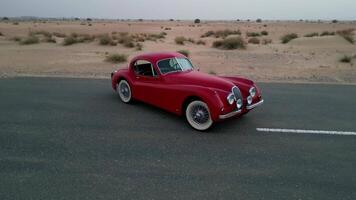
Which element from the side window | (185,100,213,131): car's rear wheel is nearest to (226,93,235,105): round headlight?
(185,100,213,131): car's rear wheel

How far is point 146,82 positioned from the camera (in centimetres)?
716

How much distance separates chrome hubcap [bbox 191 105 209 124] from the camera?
603 cm

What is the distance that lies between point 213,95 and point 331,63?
15.5m

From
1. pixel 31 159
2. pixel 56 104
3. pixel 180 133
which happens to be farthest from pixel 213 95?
pixel 56 104

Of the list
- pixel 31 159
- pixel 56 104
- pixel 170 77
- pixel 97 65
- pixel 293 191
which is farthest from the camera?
pixel 97 65

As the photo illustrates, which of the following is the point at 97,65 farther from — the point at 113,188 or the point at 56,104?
the point at 113,188

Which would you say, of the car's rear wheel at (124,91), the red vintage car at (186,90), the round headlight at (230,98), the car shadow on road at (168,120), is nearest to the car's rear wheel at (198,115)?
the red vintage car at (186,90)

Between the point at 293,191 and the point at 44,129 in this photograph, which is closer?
the point at 293,191

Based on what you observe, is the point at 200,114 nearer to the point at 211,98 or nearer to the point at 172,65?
the point at 211,98

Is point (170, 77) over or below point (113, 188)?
over

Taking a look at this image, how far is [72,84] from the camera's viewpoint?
33.8ft

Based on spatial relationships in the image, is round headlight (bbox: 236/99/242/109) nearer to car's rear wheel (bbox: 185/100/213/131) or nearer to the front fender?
the front fender

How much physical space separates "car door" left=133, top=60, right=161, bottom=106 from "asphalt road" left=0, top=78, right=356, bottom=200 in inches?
14.5

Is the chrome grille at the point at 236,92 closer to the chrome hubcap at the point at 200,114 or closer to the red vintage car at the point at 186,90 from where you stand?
the red vintage car at the point at 186,90
